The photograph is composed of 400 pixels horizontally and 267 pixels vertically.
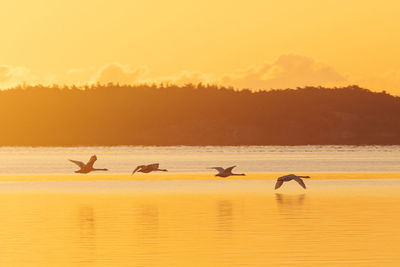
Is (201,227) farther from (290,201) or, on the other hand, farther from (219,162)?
(219,162)

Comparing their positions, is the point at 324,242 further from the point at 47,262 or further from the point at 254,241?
the point at 47,262

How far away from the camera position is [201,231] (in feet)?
94.9

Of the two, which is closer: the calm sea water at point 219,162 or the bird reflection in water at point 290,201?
the bird reflection in water at point 290,201

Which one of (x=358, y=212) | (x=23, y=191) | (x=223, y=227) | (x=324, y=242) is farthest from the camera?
(x=23, y=191)

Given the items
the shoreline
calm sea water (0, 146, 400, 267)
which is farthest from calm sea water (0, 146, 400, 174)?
calm sea water (0, 146, 400, 267)

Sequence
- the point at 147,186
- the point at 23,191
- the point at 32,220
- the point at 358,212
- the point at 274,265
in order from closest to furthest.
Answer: the point at 274,265 < the point at 32,220 < the point at 358,212 < the point at 23,191 < the point at 147,186

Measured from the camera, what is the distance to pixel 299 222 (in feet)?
103

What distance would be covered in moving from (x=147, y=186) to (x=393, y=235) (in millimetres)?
28062

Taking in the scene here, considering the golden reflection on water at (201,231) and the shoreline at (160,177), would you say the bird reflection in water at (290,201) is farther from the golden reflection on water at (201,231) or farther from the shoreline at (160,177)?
the shoreline at (160,177)

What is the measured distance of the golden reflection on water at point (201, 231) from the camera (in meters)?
23.4

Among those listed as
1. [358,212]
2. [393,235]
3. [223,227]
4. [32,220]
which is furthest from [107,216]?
[393,235]

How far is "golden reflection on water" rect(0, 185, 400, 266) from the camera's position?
76.8 feet

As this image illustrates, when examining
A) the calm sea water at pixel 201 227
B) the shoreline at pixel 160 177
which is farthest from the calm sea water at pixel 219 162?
the calm sea water at pixel 201 227

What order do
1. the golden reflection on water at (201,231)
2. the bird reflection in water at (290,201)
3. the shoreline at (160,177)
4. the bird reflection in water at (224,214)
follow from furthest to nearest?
the shoreline at (160,177) < the bird reflection in water at (290,201) < the bird reflection in water at (224,214) < the golden reflection on water at (201,231)
